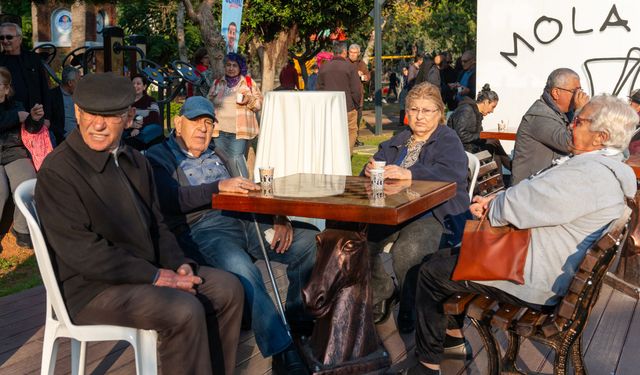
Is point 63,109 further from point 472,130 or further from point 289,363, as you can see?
point 289,363

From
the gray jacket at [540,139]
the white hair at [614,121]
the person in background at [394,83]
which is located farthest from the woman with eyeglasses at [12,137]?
the person in background at [394,83]

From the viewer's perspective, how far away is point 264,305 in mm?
3557

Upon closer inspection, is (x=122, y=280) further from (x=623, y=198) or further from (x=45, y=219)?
(x=623, y=198)

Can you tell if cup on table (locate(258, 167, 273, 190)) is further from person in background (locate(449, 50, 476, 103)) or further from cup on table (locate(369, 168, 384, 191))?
person in background (locate(449, 50, 476, 103))

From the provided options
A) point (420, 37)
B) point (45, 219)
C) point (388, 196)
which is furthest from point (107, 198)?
point (420, 37)

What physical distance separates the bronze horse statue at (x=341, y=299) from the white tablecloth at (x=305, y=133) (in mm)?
1477

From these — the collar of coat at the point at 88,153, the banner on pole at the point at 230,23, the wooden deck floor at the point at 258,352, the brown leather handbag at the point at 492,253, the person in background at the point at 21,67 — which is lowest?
the wooden deck floor at the point at 258,352

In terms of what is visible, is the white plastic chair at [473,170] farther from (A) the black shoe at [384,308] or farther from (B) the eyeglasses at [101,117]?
(B) the eyeglasses at [101,117]

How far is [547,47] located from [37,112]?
575 cm

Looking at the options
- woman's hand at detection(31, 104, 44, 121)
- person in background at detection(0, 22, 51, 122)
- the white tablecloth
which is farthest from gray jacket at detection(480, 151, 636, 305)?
person in background at detection(0, 22, 51, 122)

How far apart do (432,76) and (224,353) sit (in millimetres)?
11573

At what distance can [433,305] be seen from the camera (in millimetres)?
3533

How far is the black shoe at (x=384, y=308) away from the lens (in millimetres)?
4477

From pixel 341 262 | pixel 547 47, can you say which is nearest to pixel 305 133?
pixel 341 262
